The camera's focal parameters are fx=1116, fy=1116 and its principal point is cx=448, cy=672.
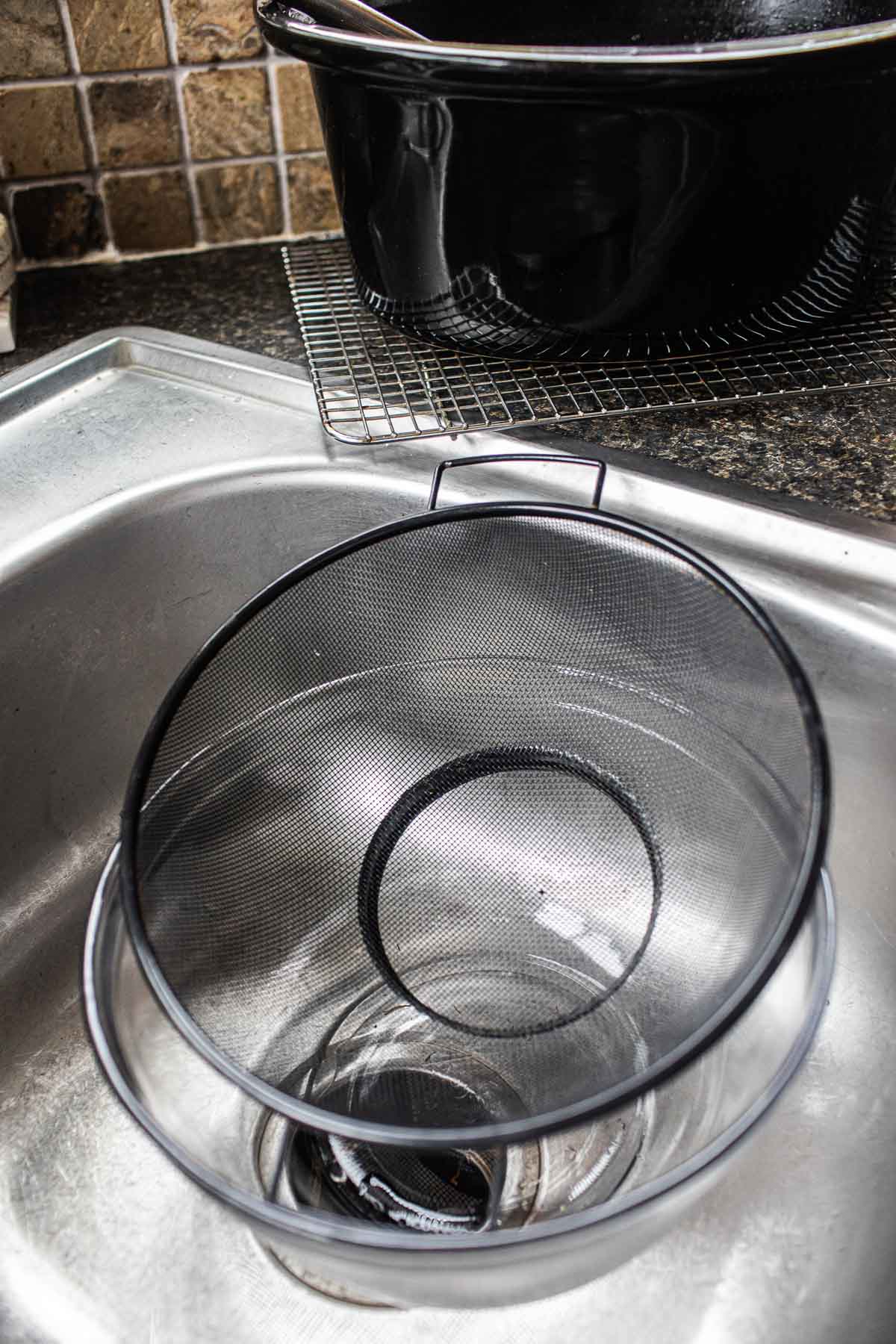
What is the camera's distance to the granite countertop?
591 mm

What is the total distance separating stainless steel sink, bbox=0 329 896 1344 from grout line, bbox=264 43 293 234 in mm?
196

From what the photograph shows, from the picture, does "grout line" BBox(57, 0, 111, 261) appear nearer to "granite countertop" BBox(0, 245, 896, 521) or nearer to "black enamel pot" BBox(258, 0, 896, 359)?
"granite countertop" BBox(0, 245, 896, 521)

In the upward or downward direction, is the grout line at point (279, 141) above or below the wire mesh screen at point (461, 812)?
above

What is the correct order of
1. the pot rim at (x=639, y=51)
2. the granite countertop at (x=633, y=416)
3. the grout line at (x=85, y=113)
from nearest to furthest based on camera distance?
the pot rim at (x=639, y=51) < the granite countertop at (x=633, y=416) < the grout line at (x=85, y=113)

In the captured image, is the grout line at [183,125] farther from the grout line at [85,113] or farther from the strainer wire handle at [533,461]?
Answer: the strainer wire handle at [533,461]

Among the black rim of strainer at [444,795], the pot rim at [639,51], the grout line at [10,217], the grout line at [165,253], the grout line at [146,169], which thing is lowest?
the black rim of strainer at [444,795]

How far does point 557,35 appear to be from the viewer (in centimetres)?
69

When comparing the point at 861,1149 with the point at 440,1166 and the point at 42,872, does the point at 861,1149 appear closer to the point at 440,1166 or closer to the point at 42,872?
the point at 440,1166

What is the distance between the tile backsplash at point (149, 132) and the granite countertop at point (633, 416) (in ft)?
0.11

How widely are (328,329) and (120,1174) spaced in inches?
20.1

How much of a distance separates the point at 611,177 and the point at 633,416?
0.14 meters

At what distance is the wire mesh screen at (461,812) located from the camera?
0.53 meters

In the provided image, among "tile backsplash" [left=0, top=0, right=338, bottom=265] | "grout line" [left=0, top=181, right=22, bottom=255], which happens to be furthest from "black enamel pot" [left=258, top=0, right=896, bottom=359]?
"grout line" [left=0, top=181, right=22, bottom=255]

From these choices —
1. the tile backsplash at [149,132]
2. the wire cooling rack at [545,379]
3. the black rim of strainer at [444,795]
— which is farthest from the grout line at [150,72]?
the black rim of strainer at [444,795]
